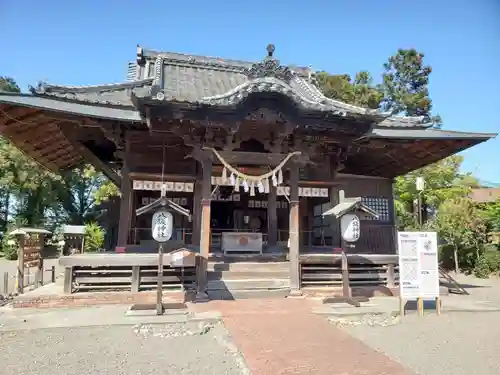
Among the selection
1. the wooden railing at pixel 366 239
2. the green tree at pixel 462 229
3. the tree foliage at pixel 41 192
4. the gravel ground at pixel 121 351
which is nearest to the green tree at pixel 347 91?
the green tree at pixel 462 229

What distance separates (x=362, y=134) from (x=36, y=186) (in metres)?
29.6

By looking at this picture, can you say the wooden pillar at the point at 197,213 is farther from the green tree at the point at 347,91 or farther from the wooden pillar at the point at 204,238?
the green tree at the point at 347,91

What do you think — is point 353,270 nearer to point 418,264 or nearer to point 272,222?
point 418,264

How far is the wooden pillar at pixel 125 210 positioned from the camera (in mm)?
11055

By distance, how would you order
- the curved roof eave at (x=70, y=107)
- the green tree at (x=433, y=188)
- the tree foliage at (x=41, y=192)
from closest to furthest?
the curved roof eave at (x=70, y=107), the green tree at (x=433, y=188), the tree foliage at (x=41, y=192)

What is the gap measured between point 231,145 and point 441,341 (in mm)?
6981

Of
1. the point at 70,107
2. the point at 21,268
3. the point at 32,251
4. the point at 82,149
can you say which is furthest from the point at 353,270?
the point at 82,149

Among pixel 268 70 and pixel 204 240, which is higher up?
pixel 268 70

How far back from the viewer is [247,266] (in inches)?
405

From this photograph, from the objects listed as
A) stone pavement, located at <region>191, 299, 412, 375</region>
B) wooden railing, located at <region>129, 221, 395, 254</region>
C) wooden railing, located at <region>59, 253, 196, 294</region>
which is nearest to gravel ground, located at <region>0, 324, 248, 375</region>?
stone pavement, located at <region>191, 299, 412, 375</region>

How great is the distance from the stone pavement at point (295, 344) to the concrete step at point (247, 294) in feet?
3.15

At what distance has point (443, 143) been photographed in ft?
39.7

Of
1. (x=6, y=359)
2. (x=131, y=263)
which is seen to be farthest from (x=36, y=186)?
(x=6, y=359)

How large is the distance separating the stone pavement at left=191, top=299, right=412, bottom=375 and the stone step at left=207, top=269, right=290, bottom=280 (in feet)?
5.29
